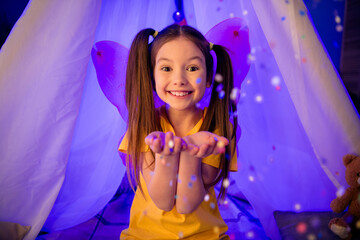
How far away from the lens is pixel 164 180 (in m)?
0.82

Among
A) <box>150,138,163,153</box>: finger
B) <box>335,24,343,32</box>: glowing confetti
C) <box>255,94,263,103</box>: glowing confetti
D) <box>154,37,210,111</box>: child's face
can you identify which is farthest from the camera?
<box>335,24,343,32</box>: glowing confetti

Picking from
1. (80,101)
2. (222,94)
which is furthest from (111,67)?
(222,94)

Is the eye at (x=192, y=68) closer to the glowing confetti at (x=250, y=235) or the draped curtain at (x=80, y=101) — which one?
the draped curtain at (x=80, y=101)

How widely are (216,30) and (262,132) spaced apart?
0.57 meters

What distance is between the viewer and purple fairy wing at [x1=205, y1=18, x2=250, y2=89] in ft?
3.67

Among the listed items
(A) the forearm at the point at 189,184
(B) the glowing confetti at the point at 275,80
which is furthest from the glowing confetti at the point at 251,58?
(A) the forearm at the point at 189,184

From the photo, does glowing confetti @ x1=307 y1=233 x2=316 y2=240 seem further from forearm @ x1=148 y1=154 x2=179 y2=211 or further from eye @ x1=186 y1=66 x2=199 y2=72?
eye @ x1=186 y1=66 x2=199 y2=72

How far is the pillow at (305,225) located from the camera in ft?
3.26

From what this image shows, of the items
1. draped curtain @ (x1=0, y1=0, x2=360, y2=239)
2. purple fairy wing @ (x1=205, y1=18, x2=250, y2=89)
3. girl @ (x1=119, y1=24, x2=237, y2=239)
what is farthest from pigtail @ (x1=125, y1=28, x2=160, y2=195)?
purple fairy wing @ (x1=205, y1=18, x2=250, y2=89)

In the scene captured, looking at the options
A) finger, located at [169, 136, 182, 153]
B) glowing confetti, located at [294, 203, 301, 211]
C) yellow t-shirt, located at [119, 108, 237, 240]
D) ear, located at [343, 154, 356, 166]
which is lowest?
glowing confetti, located at [294, 203, 301, 211]

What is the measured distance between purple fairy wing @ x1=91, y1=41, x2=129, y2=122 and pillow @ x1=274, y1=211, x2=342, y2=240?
90 cm

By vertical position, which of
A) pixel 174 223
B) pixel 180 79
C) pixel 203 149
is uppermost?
pixel 180 79

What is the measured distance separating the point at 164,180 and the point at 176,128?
0.93 ft

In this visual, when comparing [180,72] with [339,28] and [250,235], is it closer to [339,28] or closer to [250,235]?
[250,235]
